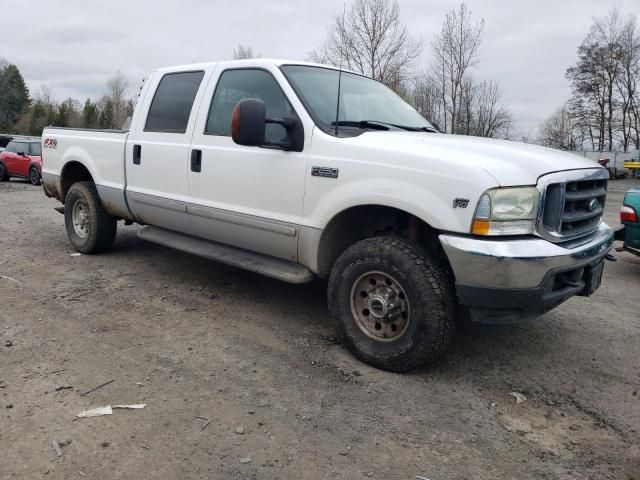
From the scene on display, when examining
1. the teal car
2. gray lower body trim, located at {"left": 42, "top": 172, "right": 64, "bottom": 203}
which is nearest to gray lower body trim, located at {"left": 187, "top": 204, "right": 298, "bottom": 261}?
gray lower body trim, located at {"left": 42, "top": 172, "right": 64, "bottom": 203}

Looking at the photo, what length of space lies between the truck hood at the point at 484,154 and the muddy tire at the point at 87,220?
11.7 feet

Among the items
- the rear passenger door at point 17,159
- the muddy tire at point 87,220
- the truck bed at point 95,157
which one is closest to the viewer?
the truck bed at point 95,157

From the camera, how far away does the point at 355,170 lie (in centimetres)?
356

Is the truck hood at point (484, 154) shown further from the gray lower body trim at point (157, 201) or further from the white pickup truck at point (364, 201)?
the gray lower body trim at point (157, 201)

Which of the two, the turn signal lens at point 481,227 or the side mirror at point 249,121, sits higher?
the side mirror at point 249,121

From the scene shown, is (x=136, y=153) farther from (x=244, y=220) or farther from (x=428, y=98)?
(x=428, y=98)

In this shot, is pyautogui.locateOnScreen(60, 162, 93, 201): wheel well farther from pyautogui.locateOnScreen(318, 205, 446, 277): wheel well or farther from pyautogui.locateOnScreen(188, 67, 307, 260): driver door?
pyautogui.locateOnScreen(318, 205, 446, 277): wheel well

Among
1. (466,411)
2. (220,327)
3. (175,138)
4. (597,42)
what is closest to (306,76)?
(175,138)

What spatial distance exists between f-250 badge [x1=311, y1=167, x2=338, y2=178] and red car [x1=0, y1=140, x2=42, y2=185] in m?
16.3

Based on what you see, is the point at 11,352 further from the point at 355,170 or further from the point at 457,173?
the point at 457,173

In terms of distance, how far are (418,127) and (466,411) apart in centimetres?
242

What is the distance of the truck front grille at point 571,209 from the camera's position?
3203mm

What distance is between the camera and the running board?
402cm

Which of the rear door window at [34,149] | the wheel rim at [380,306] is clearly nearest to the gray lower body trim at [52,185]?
the wheel rim at [380,306]
